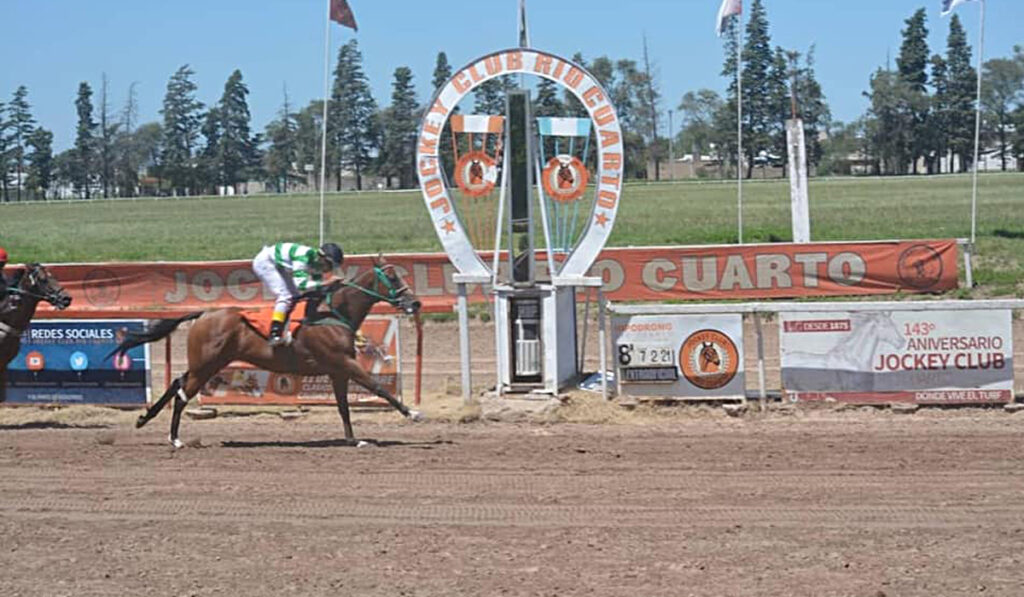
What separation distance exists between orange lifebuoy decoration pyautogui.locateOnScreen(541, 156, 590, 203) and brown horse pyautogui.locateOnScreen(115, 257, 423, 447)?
2.79m

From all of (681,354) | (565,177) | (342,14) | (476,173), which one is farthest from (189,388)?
(342,14)

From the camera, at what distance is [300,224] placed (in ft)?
166

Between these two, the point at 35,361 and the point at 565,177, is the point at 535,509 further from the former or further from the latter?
the point at 35,361

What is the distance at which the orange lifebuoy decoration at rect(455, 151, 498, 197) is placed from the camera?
15.2 meters

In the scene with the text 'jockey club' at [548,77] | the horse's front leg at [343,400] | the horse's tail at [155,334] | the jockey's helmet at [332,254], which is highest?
the text 'jockey club' at [548,77]

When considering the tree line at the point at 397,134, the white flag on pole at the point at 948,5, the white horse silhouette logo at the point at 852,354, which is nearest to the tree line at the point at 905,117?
the tree line at the point at 397,134

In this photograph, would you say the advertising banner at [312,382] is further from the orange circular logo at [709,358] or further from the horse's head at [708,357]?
the horse's head at [708,357]

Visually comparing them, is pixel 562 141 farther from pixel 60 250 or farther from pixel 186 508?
pixel 60 250

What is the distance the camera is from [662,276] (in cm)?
2325

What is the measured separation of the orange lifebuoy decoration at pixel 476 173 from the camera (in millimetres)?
15211

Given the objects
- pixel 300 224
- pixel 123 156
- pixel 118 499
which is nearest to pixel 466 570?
pixel 118 499

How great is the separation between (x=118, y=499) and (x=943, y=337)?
9.23m

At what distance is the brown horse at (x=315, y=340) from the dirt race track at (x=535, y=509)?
0.72 m

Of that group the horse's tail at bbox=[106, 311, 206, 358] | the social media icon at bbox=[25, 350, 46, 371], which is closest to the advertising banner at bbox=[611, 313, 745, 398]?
the horse's tail at bbox=[106, 311, 206, 358]
